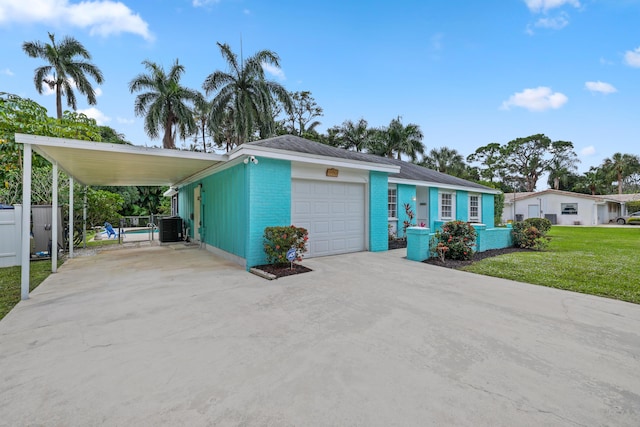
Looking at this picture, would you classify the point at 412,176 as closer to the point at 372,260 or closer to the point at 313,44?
the point at 372,260

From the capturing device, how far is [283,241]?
5918 millimetres

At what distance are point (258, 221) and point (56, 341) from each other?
13.0 ft

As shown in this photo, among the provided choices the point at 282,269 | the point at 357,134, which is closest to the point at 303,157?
the point at 282,269

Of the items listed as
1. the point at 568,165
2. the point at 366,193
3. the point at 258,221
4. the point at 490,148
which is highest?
the point at 490,148

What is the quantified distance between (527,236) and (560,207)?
77.6 feet

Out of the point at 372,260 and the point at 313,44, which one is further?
the point at 313,44

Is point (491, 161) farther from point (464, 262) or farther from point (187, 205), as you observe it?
point (187, 205)

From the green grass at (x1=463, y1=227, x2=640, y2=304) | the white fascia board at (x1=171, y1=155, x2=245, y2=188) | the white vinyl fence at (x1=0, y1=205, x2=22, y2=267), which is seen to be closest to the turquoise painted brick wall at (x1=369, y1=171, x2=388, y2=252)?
the green grass at (x1=463, y1=227, x2=640, y2=304)

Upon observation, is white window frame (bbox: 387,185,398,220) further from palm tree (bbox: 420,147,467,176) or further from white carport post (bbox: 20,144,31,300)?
palm tree (bbox: 420,147,467,176)

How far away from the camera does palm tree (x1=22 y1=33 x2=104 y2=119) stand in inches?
771

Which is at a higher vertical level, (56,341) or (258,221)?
(258,221)

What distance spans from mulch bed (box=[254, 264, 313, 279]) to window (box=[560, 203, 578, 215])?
104 ft

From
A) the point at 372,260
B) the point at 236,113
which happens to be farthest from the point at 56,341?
Answer: the point at 236,113

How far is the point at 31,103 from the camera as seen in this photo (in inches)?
385
